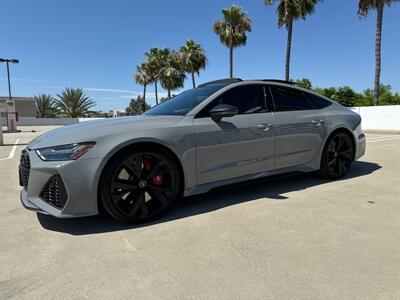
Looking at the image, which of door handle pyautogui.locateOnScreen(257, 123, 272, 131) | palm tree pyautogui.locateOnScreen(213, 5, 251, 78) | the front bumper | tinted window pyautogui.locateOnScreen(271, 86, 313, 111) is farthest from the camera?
palm tree pyautogui.locateOnScreen(213, 5, 251, 78)

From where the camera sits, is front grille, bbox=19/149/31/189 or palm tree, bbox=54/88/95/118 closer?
front grille, bbox=19/149/31/189

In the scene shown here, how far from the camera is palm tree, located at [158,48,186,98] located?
3569 centimetres

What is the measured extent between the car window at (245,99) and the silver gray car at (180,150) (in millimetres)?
13

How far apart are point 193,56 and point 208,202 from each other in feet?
102

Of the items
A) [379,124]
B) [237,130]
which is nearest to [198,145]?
[237,130]

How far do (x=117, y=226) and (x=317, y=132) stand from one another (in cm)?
299

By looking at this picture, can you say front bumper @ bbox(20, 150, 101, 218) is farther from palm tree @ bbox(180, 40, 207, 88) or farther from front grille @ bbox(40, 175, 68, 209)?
palm tree @ bbox(180, 40, 207, 88)

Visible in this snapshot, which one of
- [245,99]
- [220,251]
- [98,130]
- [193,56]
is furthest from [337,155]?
[193,56]

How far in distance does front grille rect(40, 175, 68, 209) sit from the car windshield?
4.82ft

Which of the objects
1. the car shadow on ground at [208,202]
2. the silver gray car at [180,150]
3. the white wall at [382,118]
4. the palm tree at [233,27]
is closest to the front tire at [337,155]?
the silver gray car at [180,150]

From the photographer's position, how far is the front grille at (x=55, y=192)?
9.03 feet

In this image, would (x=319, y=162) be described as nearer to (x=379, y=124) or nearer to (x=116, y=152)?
(x=116, y=152)

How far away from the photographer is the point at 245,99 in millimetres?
3867

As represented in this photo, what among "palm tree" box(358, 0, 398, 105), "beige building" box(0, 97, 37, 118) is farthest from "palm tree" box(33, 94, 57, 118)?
"palm tree" box(358, 0, 398, 105)
